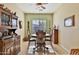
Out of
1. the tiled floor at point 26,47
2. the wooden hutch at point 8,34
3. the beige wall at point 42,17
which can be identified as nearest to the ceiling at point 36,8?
the beige wall at point 42,17

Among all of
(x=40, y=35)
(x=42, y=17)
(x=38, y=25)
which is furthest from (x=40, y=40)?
(x=42, y=17)

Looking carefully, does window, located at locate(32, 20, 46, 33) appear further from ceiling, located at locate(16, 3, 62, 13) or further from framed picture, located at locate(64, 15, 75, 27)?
framed picture, located at locate(64, 15, 75, 27)

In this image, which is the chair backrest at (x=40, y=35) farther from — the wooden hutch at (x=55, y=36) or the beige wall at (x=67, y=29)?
the beige wall at (x=67, y=29)

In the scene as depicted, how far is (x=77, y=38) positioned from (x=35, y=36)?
1.84ft

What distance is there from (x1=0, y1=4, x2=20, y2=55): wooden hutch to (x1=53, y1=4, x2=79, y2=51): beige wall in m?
0.59

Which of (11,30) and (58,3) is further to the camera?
(11,30)

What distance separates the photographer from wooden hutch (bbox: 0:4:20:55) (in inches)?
68.5

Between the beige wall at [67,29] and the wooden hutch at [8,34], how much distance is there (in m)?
0.59

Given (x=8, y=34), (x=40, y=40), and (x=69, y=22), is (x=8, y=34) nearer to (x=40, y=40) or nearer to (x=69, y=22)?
(x=40, y=40)

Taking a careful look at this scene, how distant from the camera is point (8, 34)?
6.11 ft

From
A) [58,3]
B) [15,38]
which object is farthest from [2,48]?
[58,3]

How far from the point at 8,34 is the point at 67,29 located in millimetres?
836

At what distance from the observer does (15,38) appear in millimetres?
1928
